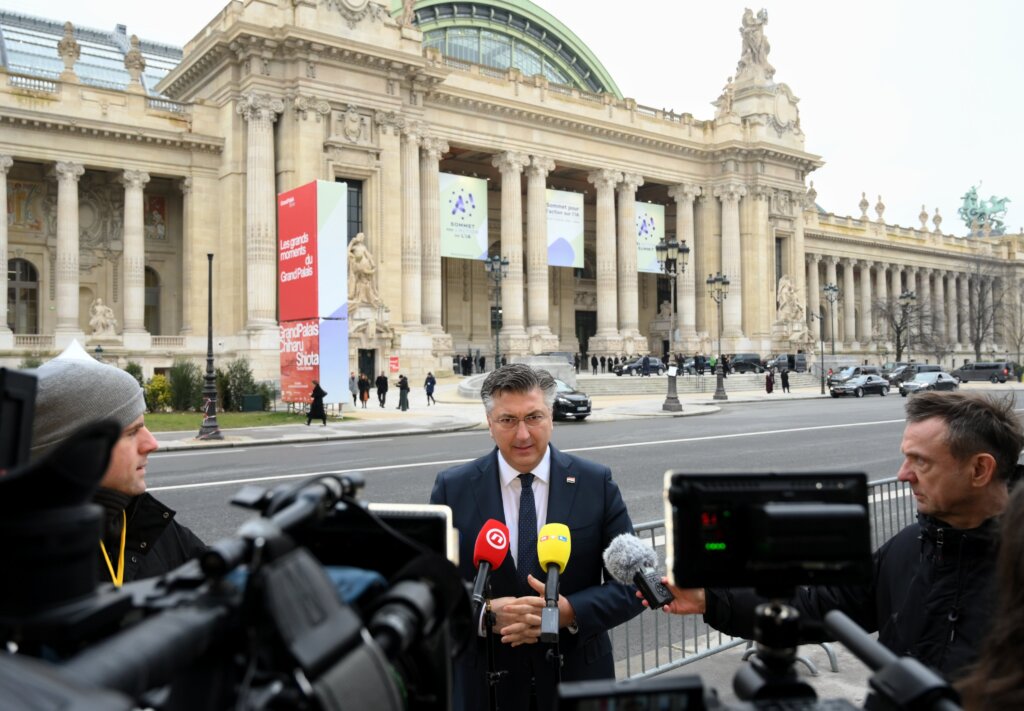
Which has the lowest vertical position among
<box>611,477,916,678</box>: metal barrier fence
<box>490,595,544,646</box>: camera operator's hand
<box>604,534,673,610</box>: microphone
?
<box>611,477,916,678</box>: metal barrier fence

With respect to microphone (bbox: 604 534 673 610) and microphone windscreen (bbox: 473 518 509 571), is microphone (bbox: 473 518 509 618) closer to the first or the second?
microphone windscreen (bbox: 473 518 509 571)

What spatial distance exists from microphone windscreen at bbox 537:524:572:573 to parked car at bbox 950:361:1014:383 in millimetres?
63629

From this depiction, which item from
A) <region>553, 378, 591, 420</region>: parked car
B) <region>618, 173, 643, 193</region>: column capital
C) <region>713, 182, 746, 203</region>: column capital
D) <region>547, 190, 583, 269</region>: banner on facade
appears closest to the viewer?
<region>553, 378, 591, 420</region>: parked car

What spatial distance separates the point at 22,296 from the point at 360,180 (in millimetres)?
18388

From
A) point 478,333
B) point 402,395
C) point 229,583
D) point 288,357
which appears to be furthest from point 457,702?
point 478,333

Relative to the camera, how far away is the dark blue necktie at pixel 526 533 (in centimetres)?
355

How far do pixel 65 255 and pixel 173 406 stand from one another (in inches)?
522

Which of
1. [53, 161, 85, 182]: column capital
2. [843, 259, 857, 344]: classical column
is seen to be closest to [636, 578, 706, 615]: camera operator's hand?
[53, 161, 85, 182]: column capital

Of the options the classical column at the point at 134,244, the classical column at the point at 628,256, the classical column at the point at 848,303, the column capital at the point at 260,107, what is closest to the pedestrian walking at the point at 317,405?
the classical column at the point at 134,244

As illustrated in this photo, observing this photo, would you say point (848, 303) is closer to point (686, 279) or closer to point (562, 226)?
point (686, 279)

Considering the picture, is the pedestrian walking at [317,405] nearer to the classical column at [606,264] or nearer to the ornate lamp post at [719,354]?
the ornate lamp post at [719,354]

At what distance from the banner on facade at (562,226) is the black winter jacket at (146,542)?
51.7 metres

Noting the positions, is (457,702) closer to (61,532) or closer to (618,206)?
(61,532)

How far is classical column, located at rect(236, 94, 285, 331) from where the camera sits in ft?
133
